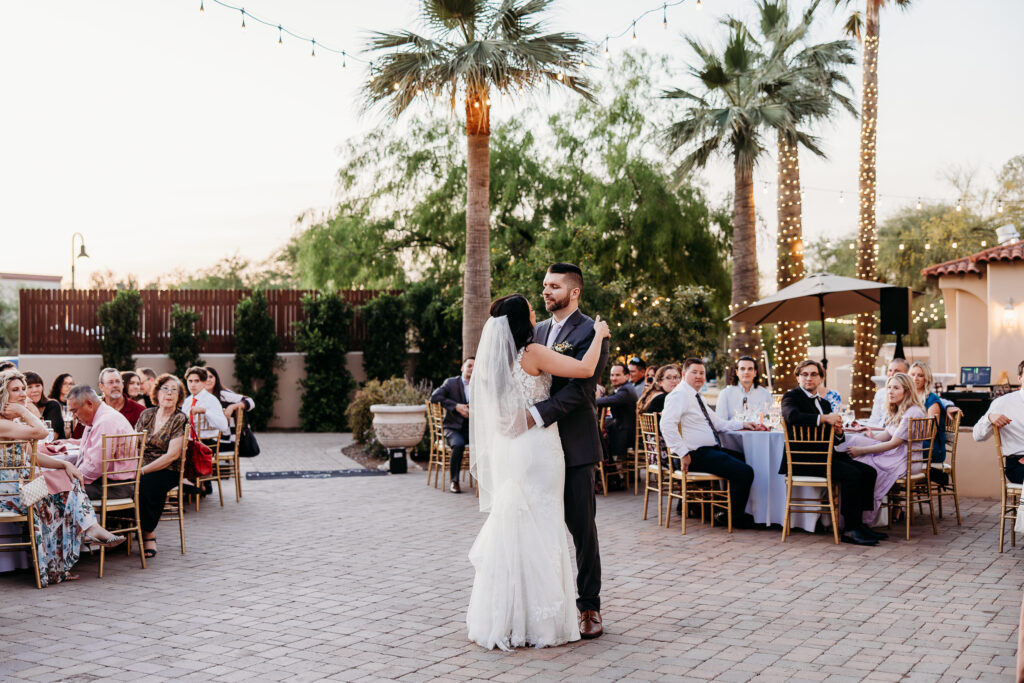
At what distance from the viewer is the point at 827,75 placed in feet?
64.8

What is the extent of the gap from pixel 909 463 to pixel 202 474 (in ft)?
21.0

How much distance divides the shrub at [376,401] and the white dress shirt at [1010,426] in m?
8.64

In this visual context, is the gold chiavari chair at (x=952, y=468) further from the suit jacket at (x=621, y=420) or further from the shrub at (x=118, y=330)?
the shrub at (x=118, y=330)

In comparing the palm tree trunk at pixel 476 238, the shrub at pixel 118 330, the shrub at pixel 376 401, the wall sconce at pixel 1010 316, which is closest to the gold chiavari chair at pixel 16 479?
the palm tree trunk at pixel 476 238

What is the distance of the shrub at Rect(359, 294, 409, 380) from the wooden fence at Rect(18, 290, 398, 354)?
482mm

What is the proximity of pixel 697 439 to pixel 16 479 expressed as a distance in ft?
18.2

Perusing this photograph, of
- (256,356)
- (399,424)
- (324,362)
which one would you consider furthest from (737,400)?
(256,356)

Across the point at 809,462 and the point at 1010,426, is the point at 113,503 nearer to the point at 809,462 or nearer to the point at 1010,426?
the point at 809,462

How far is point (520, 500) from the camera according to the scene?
5035 millimetres

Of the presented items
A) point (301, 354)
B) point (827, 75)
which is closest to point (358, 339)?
point (301, 354)

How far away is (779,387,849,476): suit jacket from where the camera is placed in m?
7.94

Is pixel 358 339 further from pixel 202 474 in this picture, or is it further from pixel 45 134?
pixel 202 474

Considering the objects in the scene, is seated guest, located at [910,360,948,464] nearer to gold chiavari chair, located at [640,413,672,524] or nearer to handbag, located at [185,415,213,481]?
gold chiavari chair, located at [640,413,672,524]

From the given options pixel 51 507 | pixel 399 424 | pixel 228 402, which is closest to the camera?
pixel 51 507
